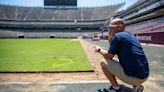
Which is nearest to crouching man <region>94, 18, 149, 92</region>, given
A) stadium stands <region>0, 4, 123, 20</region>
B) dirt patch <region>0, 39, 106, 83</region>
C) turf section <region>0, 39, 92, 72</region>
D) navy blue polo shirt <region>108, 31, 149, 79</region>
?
navy blue polo shirt <region>108, 31, 149, 79</region>

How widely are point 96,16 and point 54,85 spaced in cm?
11964

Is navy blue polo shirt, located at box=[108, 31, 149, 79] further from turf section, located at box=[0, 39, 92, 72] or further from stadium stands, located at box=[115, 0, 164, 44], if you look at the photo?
stadium stands, located at box=[115, 0, 164, 44]

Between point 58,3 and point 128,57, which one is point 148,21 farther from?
point 58,3

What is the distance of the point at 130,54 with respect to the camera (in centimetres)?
503

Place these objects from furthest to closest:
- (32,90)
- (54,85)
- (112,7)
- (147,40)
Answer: (112,7) < (147,40) < (54,85) < (32,90)

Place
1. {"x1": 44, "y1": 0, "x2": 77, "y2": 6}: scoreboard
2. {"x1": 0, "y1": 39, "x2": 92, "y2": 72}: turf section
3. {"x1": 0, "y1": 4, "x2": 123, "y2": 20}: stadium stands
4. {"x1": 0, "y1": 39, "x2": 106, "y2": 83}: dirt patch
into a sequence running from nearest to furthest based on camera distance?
{"x1": 0, "y1": 39, "x2": 106, "y2": 83}: dirt patch, {"x1": 0, "y1": 39, "x2": 92, "y2": 72}: turf section, {"x1": 0, "y1": 4, "x2": 123, "y2": 20}: stadium stands, {"x1": 44, "y1": 0, "x2": 77, "y2": 6}: scoreboard

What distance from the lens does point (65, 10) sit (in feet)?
418

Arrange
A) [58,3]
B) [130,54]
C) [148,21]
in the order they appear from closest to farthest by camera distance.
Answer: [130,54] → [148,21] → [58,3]

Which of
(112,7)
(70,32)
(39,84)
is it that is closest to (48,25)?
(70,32)

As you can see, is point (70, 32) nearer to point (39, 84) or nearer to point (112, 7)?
point (112, 7)

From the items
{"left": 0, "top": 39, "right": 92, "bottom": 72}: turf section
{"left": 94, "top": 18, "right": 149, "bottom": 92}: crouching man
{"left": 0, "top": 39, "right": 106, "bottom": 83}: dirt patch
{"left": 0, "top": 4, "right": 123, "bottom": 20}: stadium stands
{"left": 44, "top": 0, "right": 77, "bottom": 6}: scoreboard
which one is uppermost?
{"left": 44, "top": 0, "right": 77, "bottom": 6}: scoreboard

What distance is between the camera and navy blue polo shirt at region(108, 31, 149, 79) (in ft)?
16.4

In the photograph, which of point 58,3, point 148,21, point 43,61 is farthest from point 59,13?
point 43,61

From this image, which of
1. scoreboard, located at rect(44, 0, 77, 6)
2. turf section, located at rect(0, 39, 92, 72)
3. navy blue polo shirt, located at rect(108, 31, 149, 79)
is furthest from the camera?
scoreboard, located at rect(44, 0, 77, 6)
